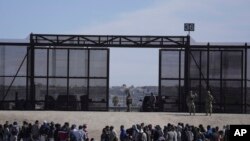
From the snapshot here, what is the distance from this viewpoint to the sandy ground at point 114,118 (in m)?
30.8

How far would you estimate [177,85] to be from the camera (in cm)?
3641

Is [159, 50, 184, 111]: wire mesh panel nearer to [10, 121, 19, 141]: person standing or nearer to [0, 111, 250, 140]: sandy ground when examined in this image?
[0, 111, 250, 140]: sandy ground

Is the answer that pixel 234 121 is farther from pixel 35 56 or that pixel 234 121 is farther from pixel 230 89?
pixel 35 56

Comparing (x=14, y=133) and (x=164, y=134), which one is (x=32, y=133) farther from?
(x=164, y=134)

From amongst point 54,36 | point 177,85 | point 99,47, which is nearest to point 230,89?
point 177,85

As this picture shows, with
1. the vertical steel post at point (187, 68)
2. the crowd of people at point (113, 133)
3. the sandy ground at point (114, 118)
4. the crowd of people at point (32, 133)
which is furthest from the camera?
the vertical steel post at point (187, 68)

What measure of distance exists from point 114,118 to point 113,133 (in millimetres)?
9738

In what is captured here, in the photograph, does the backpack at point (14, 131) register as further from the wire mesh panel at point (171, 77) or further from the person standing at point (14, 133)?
the wire mesh panel at point (171, 77)

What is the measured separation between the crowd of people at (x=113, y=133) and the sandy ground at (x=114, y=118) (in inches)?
261

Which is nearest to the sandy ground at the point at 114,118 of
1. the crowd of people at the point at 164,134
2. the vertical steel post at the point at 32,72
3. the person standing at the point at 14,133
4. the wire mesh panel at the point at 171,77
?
the vertical steel post at the point at 32,72

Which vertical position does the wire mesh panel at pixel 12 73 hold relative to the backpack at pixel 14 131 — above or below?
above

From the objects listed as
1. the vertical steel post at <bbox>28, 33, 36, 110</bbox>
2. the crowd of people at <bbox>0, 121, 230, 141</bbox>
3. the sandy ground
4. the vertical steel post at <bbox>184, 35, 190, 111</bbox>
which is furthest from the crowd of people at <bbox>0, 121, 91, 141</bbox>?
the vertical steel post at <bbox>184, 35, 190, 111</bbox>

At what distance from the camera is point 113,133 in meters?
21.6

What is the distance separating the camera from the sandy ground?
30766 mm
